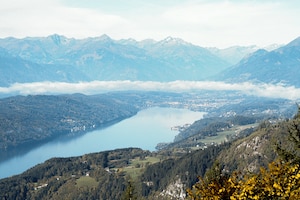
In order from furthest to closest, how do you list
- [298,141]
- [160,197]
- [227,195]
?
[160,197] → [298,141] → [227,195]

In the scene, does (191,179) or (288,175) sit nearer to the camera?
(288,175)

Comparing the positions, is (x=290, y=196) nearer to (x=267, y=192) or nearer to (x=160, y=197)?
(x=267, y=192)

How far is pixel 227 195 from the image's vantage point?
75.6ft

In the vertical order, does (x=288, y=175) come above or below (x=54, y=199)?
above

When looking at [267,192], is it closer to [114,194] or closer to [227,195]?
[227,195]

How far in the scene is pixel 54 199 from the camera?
198625 mm

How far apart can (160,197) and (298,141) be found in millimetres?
161464

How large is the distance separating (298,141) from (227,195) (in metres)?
9.76

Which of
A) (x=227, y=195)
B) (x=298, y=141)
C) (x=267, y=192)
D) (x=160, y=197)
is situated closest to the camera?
(x=267, y=192)

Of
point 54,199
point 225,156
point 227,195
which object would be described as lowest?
point 54,199

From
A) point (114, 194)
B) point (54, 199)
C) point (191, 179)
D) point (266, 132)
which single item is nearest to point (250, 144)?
point (266, 132)

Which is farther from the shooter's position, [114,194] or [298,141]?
[114,194]

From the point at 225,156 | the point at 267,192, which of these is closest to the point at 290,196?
the point at 267,192

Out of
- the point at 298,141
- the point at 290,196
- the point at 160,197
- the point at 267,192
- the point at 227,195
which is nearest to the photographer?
the point at 290,196
